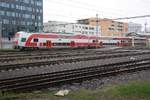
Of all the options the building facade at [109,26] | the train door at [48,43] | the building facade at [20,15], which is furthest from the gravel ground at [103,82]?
the building facade at [109,26]

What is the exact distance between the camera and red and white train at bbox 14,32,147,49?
39.8 meters

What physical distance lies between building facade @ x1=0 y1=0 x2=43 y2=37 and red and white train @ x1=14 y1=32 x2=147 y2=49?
4625 centimetres

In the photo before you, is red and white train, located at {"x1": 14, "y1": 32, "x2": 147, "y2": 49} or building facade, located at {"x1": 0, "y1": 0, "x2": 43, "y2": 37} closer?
red and white train, located at {"x1": 14, "y1": 32, "x2": 147, "y2": 49}

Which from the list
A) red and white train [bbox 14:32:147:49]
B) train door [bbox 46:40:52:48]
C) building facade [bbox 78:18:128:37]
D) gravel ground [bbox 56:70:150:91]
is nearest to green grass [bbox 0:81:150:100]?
gravel ground [bbox 56:70:150:91]

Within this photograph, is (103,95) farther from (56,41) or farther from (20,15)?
(20,15)

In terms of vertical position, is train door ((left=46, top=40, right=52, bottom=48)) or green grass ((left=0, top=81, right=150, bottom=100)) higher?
train door ((left=46, top=40, right=52, bottom=48))

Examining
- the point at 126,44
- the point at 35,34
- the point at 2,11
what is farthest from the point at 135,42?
the point at 2,11

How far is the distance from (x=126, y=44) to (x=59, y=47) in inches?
969

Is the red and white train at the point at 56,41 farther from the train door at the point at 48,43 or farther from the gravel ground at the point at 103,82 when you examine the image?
the gravel ground at the point at 103,82

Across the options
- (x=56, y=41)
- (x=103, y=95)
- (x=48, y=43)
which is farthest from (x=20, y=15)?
(x=103, y=95)

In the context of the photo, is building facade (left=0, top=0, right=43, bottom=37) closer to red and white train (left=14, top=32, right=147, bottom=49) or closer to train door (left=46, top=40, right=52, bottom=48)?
red and white train (left=14, top=32, right=147, bottom=49)

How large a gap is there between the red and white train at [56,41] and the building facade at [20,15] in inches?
1821

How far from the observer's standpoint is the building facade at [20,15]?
3846 inches

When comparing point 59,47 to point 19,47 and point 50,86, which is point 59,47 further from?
point 50,86
